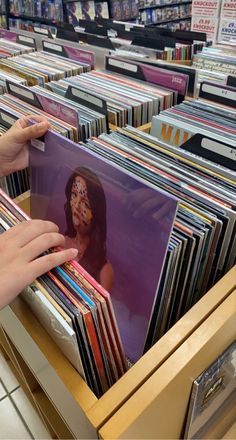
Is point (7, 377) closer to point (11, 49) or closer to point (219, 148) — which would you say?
point (219, 148)

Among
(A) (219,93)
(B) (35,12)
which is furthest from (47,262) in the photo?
(B) (35,12)

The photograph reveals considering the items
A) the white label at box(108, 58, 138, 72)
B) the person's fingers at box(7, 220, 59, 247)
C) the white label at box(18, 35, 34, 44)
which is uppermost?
A: the white label at box(18, 35, 34, 44)

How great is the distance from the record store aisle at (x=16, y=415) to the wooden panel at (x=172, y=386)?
2.61 feet

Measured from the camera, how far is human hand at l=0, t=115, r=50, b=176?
2.51 feet

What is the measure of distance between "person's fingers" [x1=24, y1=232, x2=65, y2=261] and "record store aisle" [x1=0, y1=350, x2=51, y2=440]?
3.06ft

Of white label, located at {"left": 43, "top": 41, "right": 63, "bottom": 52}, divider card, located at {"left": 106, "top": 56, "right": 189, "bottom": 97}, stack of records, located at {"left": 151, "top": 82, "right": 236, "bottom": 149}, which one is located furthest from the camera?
white label, located at {"left": 43, "top": 41, "right": 63, "bottom": 52}

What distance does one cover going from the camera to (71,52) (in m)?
1.55

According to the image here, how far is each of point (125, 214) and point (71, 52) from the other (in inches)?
48.3

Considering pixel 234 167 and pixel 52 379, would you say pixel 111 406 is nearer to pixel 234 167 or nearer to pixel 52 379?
pixel 52 379

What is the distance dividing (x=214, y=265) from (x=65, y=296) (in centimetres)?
33

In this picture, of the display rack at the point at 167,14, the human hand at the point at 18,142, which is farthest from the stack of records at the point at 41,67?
the display rack at the point at 167,14

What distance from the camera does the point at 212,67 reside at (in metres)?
1.66

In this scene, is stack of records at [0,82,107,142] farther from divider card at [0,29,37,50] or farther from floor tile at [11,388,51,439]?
floor tile at [11,388,51,439]

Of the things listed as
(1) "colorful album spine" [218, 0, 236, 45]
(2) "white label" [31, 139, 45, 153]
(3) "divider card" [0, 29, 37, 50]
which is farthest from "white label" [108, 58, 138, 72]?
(1) "colorful album spine" [218, 0, 236, 45]
